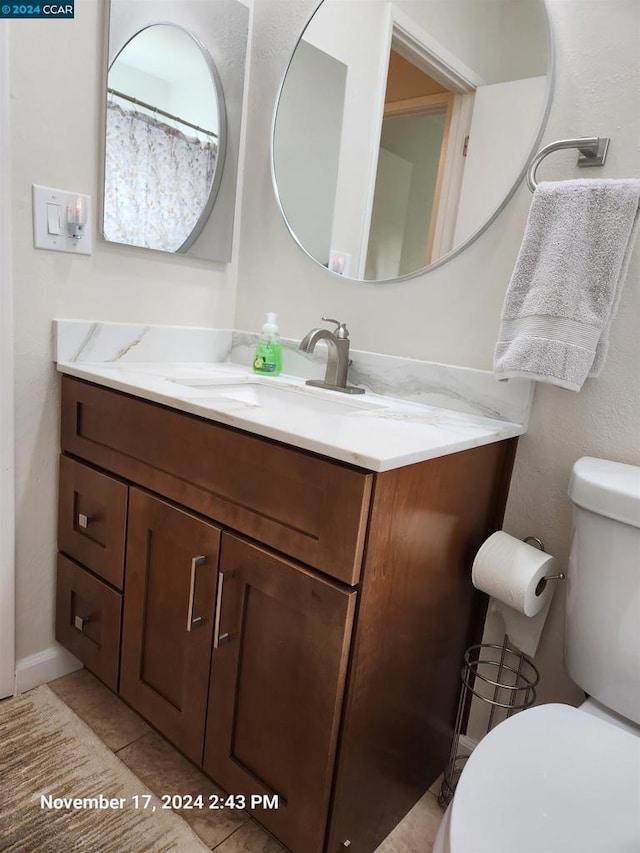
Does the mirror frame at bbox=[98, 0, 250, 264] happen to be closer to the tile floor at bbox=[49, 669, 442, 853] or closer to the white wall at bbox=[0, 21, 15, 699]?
the white wall at bbox=[0, 21, 15, 699]

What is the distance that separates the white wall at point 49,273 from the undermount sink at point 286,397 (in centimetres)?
29

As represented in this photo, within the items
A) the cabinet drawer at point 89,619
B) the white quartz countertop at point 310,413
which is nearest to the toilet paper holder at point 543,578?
the white quartz countertop at point 310,413

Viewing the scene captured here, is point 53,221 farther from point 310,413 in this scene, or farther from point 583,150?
point 583,150

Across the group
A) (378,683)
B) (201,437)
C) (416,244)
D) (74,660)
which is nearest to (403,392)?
(416,244)

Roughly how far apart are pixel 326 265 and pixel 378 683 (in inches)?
38.4

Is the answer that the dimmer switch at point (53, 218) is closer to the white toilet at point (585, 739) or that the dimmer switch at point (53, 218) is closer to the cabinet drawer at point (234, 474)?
the cabinet drawer at point (234, 474)

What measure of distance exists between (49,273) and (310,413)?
68 cm

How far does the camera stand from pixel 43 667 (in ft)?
4.85

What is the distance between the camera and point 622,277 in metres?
0.96

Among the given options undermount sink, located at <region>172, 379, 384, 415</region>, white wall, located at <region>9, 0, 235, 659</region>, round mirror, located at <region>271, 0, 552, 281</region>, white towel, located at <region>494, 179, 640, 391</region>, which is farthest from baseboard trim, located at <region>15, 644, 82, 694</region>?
white towel, located at <region>494, 179, 640, 391</region>

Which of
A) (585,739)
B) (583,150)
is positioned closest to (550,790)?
(585,739)

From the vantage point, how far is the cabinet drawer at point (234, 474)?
0.84 metres

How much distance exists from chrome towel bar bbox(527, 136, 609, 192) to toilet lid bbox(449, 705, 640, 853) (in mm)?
887

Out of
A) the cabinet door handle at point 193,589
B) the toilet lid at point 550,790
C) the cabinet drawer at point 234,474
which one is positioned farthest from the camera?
the cabinet door handle at point 193,589
